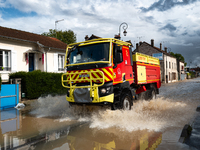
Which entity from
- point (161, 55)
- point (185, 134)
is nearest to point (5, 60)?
point (185, 134)

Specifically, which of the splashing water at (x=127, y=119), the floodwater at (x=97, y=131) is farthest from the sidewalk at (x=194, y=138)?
the splashing water at (x=127, y=119)

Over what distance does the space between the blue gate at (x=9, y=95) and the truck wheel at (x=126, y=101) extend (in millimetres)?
7141

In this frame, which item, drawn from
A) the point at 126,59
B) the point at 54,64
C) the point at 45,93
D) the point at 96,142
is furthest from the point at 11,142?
the point at 54,64

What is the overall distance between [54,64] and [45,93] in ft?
18.2

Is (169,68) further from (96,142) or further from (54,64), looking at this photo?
(96,142)

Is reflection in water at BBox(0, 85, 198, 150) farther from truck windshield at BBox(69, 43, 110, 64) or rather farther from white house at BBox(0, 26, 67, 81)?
white house at BBox(0, 26, 67, 81)

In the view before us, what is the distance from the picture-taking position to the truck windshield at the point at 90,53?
6.71m

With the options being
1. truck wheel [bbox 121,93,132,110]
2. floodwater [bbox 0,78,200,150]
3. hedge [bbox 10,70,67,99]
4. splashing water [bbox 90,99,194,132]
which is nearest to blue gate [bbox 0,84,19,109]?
hedge [bbox 10,70,67,99]

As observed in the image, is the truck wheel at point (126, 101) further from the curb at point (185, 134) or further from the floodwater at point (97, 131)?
the curb at point (185, 134)

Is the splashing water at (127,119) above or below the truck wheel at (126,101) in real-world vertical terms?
below

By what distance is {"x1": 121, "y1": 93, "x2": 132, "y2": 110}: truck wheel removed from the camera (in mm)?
6962

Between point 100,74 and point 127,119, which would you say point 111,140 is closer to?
point 127,119

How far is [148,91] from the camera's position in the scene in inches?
417

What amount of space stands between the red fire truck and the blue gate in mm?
5312
